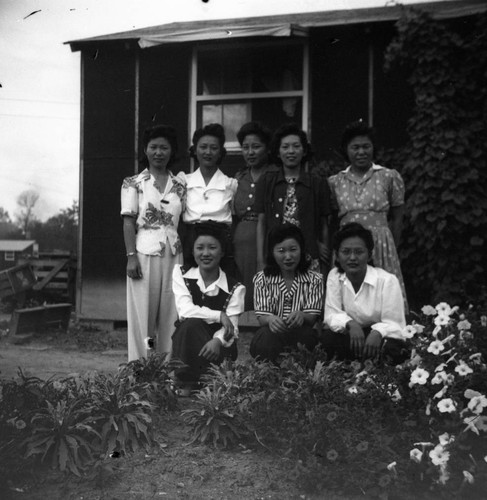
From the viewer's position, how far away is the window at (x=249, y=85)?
7.18m

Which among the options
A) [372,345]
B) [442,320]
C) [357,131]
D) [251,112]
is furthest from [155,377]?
[251,112]

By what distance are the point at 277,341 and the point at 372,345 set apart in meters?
0.57

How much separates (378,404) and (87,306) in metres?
5.39

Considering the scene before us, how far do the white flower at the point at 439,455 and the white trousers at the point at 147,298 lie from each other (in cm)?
218

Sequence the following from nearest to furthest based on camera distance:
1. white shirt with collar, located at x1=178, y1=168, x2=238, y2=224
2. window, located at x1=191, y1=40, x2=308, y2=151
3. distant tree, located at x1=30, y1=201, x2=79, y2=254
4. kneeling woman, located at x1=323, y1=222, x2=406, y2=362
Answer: kneeling woman, located at x1=323, y1=222, x2=406, y2=362, white shirt with collar, located at x1=178, y1=168, x2=238, y2=224, window, located at x1=191, y1=40, x2=308, y2=151, distant tree, located at x1=30, y1=201, x2=79, y2=254

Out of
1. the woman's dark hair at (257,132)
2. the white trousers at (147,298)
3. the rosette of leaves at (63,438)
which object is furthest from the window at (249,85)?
the rosette of leaves at (63,438)

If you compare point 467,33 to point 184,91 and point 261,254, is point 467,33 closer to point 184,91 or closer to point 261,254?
point 184,91

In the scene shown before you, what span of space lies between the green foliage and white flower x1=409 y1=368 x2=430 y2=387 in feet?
10.5

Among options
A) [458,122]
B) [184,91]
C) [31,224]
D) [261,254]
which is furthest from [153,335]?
[31,224]

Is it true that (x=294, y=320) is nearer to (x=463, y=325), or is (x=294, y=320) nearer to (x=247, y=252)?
(x=247, y=252)

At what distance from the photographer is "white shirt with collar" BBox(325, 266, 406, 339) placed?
3.76 metres

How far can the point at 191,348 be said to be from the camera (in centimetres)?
383

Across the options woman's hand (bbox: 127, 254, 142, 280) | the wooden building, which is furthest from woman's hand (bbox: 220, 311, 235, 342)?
the wooden building

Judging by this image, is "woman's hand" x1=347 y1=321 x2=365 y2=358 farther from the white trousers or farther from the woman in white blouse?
the white trousers
